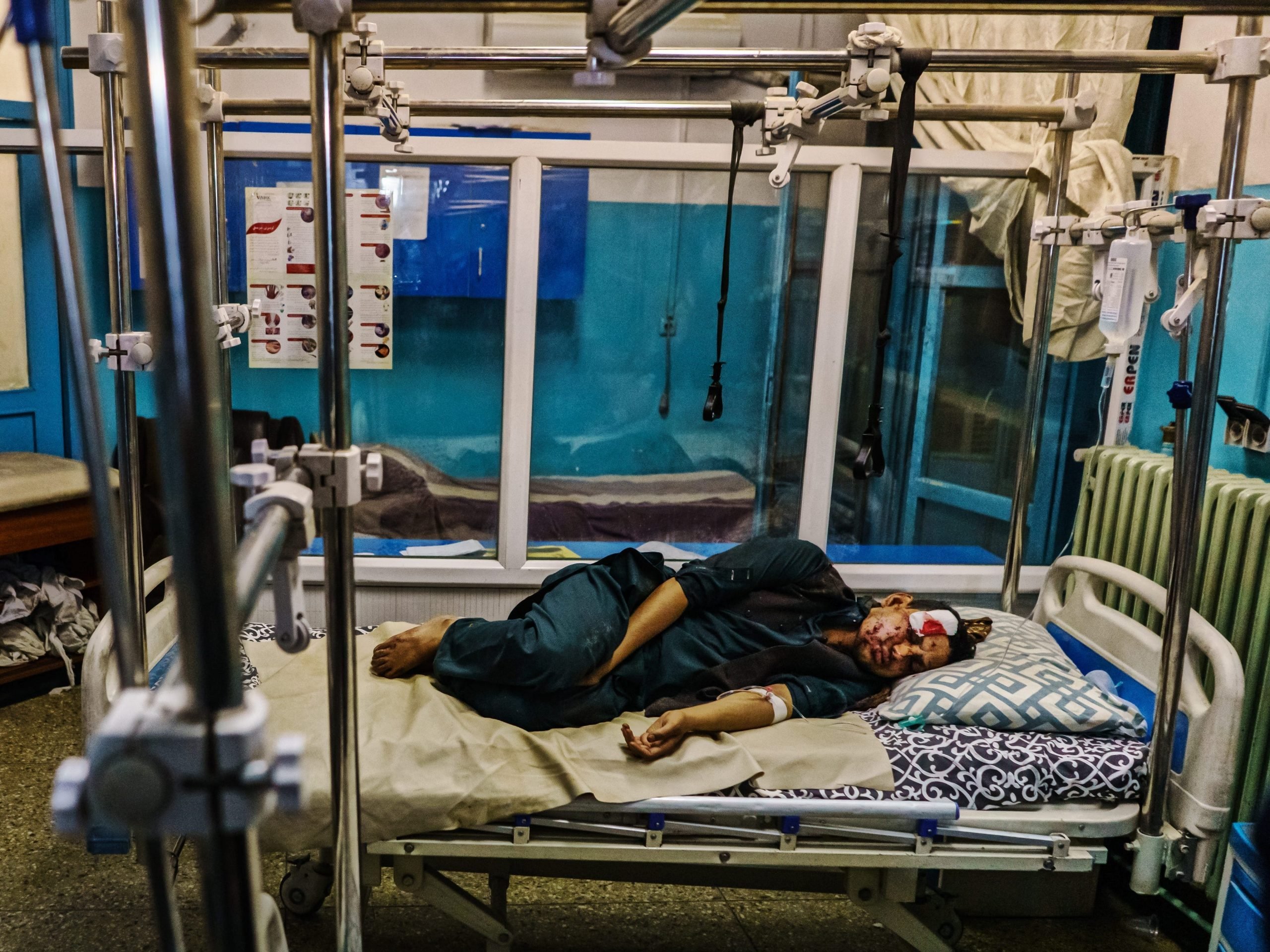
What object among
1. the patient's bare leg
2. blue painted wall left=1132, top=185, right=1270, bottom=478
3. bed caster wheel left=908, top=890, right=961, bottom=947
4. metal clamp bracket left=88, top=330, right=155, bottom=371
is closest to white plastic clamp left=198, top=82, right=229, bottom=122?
metal clamp bracket left=88, top=330, right=155, bottom=371

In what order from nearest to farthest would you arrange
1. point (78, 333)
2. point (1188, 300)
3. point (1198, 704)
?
point (78, 333) < point (1188, 300) < point (1198, 704)

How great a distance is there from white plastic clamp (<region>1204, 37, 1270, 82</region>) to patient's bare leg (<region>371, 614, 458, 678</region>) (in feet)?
6.53

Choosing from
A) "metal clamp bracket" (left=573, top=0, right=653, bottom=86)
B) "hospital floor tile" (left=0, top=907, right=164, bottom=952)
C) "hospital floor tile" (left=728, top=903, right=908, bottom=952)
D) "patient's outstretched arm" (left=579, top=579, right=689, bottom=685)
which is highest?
"metal clamp bracket" (left=573, top=0, right=653, bottom=86)

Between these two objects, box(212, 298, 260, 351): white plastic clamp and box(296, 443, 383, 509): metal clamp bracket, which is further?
box(212, 298, 260, 351): white plastic clamp

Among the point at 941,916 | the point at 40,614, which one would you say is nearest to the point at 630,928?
the point at 941,916

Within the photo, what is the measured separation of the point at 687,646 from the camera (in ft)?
8.50

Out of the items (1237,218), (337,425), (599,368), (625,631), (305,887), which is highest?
(1237,218)


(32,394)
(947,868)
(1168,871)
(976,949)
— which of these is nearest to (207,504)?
(947,868)

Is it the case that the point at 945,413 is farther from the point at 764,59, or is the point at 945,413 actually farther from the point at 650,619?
the point at 764,59

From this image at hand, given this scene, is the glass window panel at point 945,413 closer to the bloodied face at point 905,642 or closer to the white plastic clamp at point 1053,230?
the white plastic clamp at point 1053,230

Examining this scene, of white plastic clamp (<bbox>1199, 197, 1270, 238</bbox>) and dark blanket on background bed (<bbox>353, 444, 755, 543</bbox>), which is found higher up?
white plastic clamp (<bbox>1199, 197, 1270, 238</bbox>)

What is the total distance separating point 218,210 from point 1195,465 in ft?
7.17

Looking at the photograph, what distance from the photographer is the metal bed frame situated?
550 millimetres

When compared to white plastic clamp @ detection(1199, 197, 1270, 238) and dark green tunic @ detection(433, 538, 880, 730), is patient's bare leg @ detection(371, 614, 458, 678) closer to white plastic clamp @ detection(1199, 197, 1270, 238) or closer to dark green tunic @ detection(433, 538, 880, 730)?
dark green tunic @ detection(433, 538, 880, 730)
